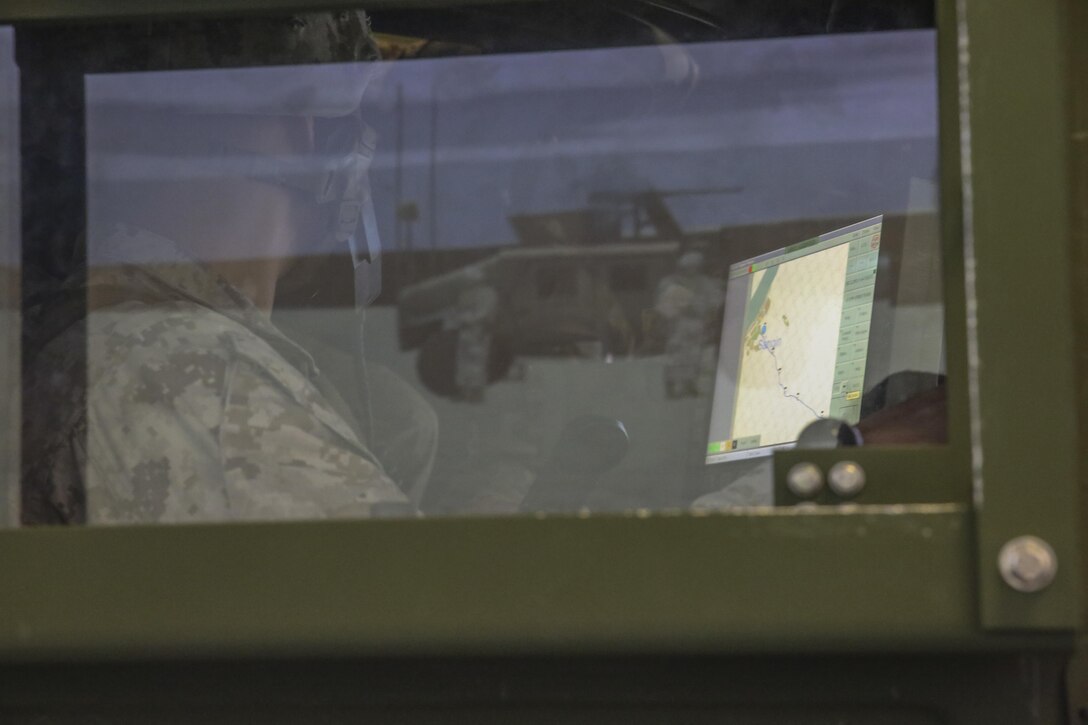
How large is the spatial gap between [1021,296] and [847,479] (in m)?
0.22

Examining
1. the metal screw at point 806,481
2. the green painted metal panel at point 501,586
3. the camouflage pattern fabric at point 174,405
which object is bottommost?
the green painted metal panel at point 501,586

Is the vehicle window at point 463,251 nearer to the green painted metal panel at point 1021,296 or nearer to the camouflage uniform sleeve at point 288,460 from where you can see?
the camouflage uniform sleeve at point 288,460

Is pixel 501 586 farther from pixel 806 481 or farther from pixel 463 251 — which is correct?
pixel 463 251

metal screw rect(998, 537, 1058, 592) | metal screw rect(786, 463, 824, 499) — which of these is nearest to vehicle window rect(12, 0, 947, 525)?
metal screw rect(786, 463, 824, 499)

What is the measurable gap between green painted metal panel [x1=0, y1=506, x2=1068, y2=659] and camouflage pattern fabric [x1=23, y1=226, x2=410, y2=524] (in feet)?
0.65

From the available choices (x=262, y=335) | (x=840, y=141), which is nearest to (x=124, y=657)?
(x=262, y=335)

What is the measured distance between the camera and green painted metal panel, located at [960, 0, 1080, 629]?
97cm

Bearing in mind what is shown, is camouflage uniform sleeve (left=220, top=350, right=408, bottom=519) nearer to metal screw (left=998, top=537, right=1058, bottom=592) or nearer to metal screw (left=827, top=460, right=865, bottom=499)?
metal screw (left=827, top=460, right=865, bottom=499)

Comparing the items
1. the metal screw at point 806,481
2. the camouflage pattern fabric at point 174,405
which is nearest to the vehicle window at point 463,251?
the camouflage pattern fabric at point 174,405

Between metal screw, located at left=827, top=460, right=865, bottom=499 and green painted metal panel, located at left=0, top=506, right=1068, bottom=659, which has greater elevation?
metal screw, located at left=827, top=460, right=865, bottom=499

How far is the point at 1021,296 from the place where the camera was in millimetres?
994

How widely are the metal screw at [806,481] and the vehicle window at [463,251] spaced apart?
0.11 m

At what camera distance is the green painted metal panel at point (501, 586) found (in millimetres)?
979

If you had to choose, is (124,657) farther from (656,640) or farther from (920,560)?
(920,560)
